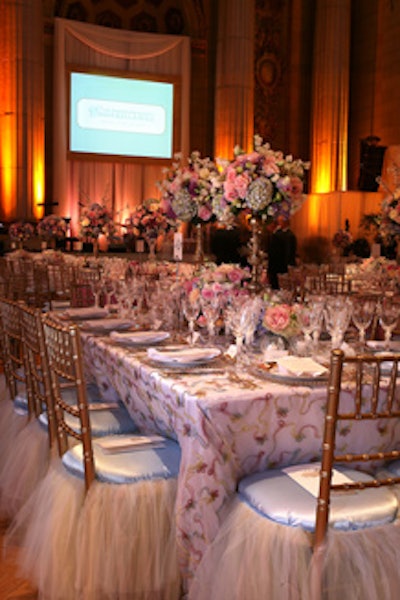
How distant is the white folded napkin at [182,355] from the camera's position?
112 inches

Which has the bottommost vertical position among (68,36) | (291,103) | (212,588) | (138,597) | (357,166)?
(138,597)

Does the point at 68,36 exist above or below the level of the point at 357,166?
above

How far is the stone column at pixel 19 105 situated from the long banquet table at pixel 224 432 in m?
12.7

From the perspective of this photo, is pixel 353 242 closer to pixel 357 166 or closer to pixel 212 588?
pixel 357 166

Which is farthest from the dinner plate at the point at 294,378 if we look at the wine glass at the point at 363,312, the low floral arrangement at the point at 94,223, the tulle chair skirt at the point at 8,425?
the low floral arrangement at the point at 94,223

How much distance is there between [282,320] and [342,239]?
452 inches

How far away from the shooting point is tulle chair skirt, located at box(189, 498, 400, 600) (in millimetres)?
2223

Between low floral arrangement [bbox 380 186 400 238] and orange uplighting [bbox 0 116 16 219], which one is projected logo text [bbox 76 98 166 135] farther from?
low floral arrangement [bbox 380 186 400 238]

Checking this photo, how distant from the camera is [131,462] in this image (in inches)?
107

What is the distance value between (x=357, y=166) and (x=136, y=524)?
52.6 ft

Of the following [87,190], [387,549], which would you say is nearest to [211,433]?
[387,549]

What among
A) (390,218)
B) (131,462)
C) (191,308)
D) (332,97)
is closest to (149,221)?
(390,218)

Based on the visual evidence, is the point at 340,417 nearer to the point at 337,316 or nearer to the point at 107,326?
the point at 337,316

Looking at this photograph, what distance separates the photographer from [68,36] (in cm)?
1642
